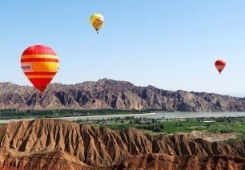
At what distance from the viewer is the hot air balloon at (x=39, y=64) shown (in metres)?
52.5

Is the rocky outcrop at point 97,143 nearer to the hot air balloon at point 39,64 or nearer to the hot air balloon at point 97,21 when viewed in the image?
the hot air balloon at point 97,21

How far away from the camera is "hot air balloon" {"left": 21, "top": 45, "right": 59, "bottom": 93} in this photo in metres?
52.5

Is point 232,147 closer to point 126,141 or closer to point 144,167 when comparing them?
point 126,141

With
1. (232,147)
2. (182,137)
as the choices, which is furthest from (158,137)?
(232,147)

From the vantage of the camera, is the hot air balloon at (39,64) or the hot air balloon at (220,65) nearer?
the hot air balloon at (39,64)

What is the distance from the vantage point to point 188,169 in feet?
221

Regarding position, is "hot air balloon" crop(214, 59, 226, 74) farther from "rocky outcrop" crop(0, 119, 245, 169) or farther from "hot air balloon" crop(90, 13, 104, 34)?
"hot air balloon" crop(90, 13, 104, 34)

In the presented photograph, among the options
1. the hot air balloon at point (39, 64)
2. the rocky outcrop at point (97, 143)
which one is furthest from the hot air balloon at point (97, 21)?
the rocky outcrop at point (97, 143)

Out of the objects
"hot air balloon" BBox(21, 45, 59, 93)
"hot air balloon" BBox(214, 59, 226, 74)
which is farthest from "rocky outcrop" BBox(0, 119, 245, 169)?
"hot air balloon" BBox(21, 45, 59, 93)

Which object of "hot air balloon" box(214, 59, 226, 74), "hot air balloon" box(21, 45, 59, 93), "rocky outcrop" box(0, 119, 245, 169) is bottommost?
"rocky outcrop" box(0, 119, 245, 169)

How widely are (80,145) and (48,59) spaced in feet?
181

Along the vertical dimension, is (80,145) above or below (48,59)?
below

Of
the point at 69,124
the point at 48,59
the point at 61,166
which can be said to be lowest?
the point at 61,166

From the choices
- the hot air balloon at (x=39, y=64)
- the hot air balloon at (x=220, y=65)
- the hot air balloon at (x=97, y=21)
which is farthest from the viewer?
the hot air balloon at (x=220, y=65)
